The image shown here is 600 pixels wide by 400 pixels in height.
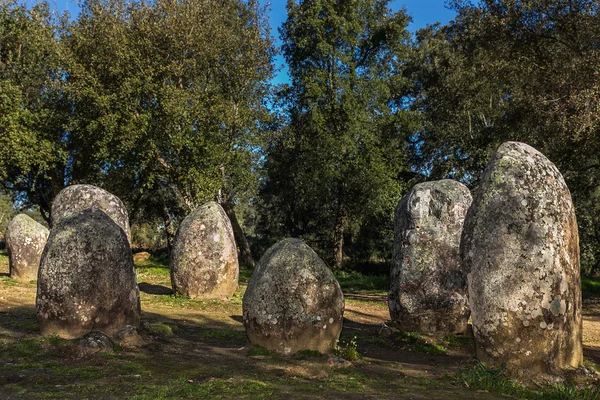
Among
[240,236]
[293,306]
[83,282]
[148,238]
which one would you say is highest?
[240,236]

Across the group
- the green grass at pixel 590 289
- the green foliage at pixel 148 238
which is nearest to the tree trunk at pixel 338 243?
the green grass at pixel 590 289

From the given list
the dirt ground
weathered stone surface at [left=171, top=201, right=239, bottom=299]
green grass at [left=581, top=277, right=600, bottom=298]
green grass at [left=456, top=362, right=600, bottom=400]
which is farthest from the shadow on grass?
green grass at [left=581, top=277, right=600, bottom=298]

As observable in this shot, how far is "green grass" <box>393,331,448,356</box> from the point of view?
10.7m

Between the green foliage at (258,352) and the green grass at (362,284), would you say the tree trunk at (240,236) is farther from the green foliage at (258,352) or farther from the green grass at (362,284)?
the green foliage at (258,352)

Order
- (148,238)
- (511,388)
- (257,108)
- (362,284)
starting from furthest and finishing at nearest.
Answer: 1. (148,238)
2. (257,108)
3. (362,284)
4. (511,388)

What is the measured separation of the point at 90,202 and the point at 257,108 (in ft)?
45.7

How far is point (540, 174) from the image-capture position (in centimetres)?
798

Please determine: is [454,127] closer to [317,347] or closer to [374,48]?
[374,48]

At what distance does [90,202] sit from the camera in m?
17.9

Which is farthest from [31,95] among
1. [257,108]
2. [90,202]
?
[90,202]

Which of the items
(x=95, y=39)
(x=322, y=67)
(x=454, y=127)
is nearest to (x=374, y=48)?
(x=322, y=67)

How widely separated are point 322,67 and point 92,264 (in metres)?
24.6

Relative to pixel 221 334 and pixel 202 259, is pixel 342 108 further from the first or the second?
pixel 221 334

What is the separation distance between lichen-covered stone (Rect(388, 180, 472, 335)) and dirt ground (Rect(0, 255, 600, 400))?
841 millimetres
